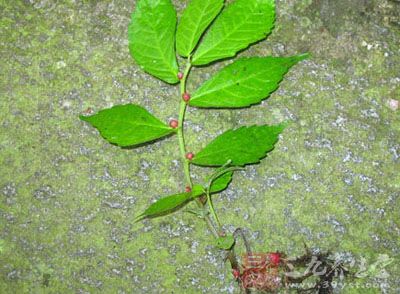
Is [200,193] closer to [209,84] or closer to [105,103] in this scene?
[209,84]

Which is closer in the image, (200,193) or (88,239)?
(200,193)

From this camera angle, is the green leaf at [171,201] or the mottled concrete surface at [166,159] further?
the mottled concrete surface at [166,159]

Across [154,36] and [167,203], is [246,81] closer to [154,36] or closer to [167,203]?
[154,36]

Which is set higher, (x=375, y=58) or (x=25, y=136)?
(x=375, y=58)

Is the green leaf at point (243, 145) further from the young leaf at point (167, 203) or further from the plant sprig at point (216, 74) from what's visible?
the young leaf at point (167, 203)

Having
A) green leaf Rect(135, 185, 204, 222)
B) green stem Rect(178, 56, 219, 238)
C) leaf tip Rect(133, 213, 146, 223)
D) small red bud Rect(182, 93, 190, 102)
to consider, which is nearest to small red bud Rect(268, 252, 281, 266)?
green stem Rect(178, 56, 219, 238)

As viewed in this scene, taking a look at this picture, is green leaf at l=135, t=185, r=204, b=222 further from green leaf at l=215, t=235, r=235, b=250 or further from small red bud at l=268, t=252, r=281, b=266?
small red bud at l=268, t=252, r=281, b=266

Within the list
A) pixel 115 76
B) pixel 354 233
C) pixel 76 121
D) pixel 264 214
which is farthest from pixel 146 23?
pixel 354 233

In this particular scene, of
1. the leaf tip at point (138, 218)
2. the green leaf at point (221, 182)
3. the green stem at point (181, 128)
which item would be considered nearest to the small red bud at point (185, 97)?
the green stem at point (181, 128)
